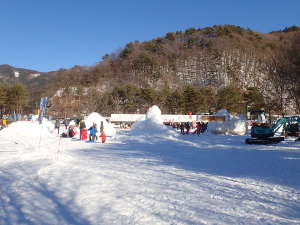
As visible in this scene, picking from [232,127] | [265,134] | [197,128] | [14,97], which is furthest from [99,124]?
[14,97]

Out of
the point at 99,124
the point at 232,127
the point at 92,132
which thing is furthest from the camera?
the point at 232,127

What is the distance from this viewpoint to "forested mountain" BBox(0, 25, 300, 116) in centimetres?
5378

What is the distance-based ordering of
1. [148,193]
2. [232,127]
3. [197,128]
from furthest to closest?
[232,127] < [197,128] < [148,193]

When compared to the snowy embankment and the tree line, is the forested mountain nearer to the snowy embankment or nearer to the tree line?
the tree line

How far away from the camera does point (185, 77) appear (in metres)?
94.8

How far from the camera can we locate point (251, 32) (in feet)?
445

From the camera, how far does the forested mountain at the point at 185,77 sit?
53775 millimetres

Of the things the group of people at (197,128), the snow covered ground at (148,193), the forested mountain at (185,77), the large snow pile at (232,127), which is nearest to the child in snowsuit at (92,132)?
the snow covered ground at (148,193)

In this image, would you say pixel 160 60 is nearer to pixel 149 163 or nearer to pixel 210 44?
pixel 210 44

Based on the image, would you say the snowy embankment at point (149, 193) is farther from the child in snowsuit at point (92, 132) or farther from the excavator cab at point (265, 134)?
the child in snowsuit at point (92, 132)

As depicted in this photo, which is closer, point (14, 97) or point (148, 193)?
point (148, 193)

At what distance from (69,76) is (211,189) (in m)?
89.5

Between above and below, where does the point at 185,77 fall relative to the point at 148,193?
above

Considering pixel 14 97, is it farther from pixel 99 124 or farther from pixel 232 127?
pixel 232 127
